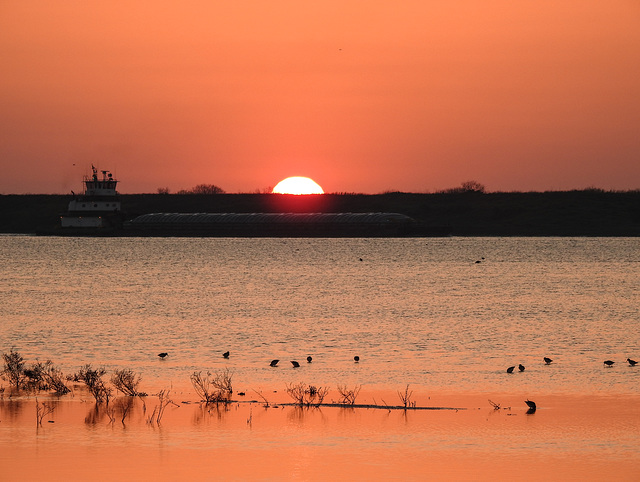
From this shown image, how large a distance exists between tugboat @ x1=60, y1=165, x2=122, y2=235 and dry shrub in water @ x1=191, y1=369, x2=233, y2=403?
163664 millimetres

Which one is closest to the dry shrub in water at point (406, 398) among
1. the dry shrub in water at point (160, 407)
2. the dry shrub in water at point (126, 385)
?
the dry shrub in water at point (160, 407)

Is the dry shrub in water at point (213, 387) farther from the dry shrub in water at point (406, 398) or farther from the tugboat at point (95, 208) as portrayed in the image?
the tugboat at point (95, 208)

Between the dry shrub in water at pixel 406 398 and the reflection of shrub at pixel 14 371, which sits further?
the reflection of shrub at pixel 14 371

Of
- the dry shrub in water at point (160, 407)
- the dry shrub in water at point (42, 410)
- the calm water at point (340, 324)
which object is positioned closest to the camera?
the dry shrub in water at point (42, 410)

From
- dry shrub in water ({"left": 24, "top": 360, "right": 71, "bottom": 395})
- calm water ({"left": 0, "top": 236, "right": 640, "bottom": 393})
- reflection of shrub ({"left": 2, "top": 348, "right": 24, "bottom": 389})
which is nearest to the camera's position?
dry shrub in water ({"left": 24, "top": 360, "right": 71, "bottom": 395})

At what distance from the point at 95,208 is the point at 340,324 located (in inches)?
6044

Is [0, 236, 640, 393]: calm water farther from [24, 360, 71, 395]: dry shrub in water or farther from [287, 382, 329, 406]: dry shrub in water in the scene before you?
[24, 360, 71, 395]: dry shrub in water

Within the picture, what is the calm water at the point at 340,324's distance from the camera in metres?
30.7

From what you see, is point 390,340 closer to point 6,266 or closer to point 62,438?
point 62,438

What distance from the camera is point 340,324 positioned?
46.1 metres

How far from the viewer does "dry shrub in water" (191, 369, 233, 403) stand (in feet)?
83.2

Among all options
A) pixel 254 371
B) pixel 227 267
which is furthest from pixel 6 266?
pixel 254 371

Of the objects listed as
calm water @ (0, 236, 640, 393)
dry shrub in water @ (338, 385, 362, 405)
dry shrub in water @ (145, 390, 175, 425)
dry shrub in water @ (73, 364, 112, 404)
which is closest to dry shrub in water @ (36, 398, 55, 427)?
dry shrub in water @ (73, 364, 112, 404)

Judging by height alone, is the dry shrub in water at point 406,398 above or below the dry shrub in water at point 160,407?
above
